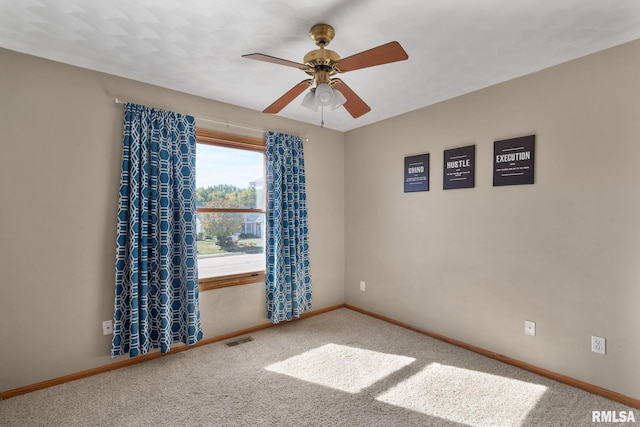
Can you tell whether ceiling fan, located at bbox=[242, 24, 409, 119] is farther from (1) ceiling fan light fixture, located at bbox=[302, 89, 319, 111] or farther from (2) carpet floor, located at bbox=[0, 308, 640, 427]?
(2) carpet floor, located at bbox=[0, 308, 640, 427]

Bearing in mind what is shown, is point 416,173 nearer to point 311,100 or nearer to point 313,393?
point 311,100

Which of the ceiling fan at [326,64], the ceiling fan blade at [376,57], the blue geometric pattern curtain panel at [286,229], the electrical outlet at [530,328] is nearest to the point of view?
the ceiling fan blade at [376,57]

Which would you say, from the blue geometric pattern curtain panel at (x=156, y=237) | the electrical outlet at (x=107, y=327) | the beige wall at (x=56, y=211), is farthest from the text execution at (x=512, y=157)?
the electrical outlet at (x=107, y=327)

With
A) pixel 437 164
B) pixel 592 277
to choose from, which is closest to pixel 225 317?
pixel 437 164

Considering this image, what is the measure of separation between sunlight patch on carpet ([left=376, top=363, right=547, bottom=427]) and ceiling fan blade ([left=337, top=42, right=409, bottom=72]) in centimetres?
223

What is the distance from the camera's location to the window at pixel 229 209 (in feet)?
10.7

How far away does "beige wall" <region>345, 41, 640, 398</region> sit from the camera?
87.1 inches

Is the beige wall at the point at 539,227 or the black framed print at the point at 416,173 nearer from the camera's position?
the beige wall at the point at 539,227

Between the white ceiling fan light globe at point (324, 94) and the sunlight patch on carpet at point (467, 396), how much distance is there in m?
2.10

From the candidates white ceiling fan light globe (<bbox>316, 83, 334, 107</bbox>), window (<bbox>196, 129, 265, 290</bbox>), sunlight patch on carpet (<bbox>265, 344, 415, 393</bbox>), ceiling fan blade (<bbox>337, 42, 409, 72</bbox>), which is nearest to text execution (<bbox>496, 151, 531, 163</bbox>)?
ceiling fan blade (<bbox>337, 42, 409, 72</bbox>)

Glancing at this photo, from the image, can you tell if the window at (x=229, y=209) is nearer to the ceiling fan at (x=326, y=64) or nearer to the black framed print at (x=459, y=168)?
the ceiling fan at (x=326, y=64)

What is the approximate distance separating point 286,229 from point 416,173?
1619 mm

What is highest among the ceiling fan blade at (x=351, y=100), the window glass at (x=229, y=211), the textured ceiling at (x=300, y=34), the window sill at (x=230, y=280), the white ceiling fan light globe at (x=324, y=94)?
the textured ceiling at (x=300, y=34)

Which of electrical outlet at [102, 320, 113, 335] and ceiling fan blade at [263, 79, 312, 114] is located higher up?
ceiling fan blade at [263, 79, 312, 114]
